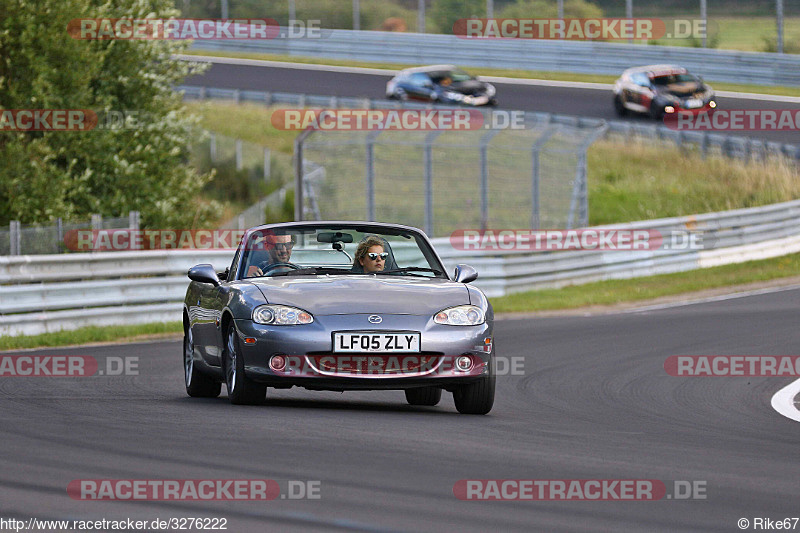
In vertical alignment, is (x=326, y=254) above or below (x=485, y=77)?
above

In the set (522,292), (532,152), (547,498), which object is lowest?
(522,292)

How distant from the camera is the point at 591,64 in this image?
48.8m

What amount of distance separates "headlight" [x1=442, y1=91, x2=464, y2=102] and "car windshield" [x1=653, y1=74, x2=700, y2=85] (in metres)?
6.17

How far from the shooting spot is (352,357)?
9586 millimetres

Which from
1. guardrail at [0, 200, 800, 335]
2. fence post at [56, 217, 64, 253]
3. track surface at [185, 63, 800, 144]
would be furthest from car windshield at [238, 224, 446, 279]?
track surface at [185, 63, 800, 144]

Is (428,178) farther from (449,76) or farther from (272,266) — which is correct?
(449,76)

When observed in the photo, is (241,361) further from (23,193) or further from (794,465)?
(23,193)

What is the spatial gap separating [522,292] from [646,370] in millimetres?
10136

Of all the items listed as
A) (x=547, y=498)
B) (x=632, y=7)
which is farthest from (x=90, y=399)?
(x=632, y=7)

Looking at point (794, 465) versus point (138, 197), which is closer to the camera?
point (794, 465)

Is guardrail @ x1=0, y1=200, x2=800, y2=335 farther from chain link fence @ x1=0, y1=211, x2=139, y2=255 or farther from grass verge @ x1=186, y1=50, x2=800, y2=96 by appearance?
grass verge @ x1=186, y1=50, x2=800, y2=96

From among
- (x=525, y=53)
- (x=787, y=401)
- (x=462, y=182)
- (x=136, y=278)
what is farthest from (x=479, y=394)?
(x=525, y=53)

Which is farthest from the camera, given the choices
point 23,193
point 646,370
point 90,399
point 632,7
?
point 632,7

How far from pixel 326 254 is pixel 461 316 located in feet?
4.78
